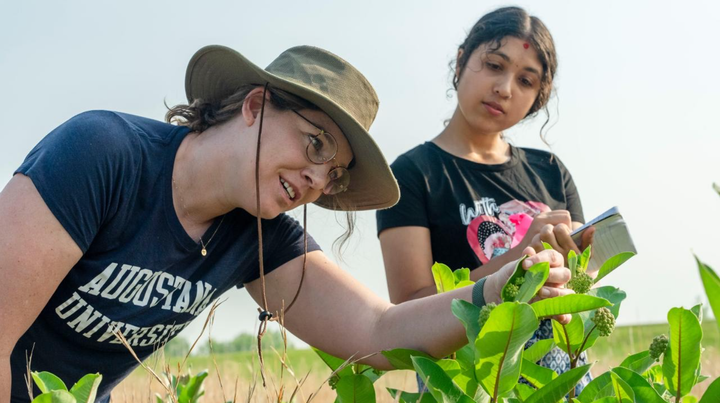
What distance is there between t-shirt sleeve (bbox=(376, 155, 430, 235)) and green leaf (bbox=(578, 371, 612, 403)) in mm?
1202

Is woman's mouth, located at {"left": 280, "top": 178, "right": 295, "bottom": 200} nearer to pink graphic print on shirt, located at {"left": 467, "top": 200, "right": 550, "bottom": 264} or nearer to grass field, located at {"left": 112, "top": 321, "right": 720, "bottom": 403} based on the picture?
grass field, located at {"left": 112, "top": 321, "right": 720, "bottom": 403}

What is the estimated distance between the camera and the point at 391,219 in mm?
2365

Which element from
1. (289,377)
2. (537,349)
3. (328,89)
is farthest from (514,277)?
(289,377)

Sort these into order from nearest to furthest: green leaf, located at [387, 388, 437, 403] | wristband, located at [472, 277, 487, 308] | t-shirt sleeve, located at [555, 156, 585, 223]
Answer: green leaf, located at [387, 388, 437, 403], wristband, located at [472, 277, 487, 308], t-shirt sleeve, located at [555, 156, 585, 223]

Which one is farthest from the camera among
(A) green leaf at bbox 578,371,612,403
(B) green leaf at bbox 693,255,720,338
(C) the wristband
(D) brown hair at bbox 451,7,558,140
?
(D) brown hair at bbox 451,7,558,140

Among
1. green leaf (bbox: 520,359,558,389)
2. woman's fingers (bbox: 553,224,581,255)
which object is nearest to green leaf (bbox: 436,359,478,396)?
green leaf (bbox: 520,359,558,389)

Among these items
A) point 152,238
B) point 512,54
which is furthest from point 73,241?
point 512,54

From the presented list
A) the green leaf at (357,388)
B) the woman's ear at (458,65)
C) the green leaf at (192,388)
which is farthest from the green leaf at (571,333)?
the woman's ear at (458,65)

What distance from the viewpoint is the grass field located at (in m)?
1.45

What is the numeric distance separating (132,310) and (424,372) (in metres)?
0.94

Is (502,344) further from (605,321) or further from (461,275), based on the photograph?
(461,275)

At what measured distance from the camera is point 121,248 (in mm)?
1758

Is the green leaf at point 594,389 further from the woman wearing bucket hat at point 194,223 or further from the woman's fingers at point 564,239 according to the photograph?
the woman's fingers at point 564,239

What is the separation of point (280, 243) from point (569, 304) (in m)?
1.06
